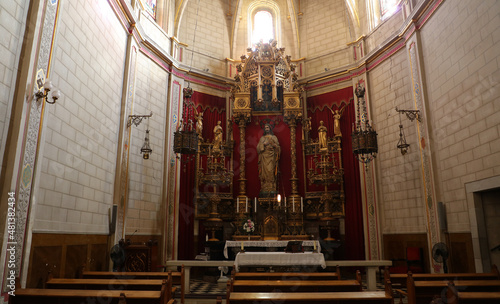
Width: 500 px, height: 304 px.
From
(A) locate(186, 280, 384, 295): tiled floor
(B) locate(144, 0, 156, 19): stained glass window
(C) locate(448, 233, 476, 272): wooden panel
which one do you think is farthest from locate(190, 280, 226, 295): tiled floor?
(B) locate(144, 0, 156, 19): stained glass window

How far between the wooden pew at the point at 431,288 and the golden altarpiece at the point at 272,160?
7.57 meters

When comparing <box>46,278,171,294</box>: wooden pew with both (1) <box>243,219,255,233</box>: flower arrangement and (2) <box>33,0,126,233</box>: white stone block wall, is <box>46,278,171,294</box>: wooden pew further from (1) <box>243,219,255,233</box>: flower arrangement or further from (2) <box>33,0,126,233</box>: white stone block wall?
(1) <box>243,219,255,233</box>: flower arrangement

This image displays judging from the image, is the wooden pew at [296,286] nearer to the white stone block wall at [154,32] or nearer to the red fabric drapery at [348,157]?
the red fabric drapery at [348,157]

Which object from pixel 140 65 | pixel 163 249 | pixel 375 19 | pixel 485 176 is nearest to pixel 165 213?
pixel 163 249

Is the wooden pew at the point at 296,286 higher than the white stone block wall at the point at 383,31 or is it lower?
lower

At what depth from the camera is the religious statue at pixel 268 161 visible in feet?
47.2

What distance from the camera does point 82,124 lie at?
347 inches

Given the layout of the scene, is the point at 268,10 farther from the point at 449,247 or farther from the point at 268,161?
the point at 449,247

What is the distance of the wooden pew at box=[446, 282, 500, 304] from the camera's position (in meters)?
4.31

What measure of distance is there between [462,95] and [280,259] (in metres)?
6.07

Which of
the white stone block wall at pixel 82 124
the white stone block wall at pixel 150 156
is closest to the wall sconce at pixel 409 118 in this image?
the white stone block wall at pixel 150 156

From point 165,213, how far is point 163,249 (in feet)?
3.98

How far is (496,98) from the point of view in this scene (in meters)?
8.16

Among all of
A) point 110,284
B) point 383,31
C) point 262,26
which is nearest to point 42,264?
point 110,284
